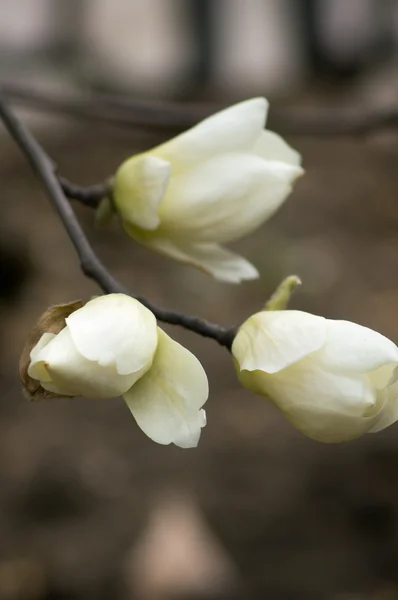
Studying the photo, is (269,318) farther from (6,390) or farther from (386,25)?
(386,25)

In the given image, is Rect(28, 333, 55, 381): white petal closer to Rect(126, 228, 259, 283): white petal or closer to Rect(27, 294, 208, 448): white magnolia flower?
Rect(27, 294, 208, 448): white magnolia flower

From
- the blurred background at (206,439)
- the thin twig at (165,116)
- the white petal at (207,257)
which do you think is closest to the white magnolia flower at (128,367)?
the white petal at (207,257)

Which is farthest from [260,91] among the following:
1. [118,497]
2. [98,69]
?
[118,497]

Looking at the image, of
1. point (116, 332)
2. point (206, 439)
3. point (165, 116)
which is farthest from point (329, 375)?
point (206, 439)

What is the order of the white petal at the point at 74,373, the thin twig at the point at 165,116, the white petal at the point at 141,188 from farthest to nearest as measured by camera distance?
the thin twig at the point at 165,116 < the white petal at the point at 141,188 < the white petal at the point at 74,373

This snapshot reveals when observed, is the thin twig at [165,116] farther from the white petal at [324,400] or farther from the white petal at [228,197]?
the white petal at [324,400]

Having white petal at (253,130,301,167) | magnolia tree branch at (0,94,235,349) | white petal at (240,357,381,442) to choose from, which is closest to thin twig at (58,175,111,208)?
magnolia tree branch at (0,94,235,349)
